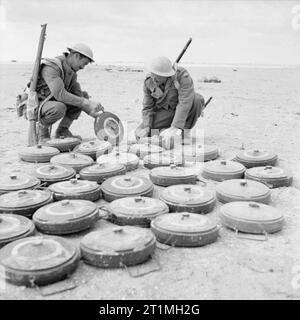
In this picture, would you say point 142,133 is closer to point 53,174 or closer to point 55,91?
point 55,91

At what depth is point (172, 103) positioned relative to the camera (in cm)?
622

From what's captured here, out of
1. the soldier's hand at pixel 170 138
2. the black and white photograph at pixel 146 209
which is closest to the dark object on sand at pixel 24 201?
the black and white photograph at pixel 146 209

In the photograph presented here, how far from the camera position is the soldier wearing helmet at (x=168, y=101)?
5625 mm

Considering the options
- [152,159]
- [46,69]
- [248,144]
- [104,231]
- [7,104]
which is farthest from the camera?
[7,104]

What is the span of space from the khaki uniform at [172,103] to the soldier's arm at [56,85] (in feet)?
3.52

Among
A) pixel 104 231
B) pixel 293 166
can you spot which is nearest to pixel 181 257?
pixel 104 231

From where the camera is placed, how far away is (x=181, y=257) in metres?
2.91

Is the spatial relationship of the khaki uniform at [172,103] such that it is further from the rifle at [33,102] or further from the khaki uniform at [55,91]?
the rifle at [33,102]

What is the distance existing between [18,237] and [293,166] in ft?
11.4

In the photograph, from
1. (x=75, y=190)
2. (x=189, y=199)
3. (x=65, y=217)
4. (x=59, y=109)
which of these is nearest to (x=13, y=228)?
(x=65, y=217)

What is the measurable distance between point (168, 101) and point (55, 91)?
1650 millimetres

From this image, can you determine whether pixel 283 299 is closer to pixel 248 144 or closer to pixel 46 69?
pixel 248 144

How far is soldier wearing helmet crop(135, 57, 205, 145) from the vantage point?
5625 millimetres
